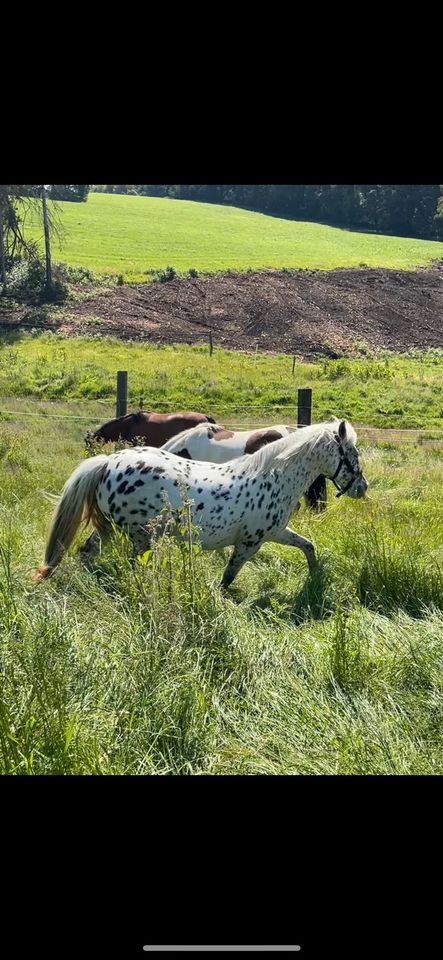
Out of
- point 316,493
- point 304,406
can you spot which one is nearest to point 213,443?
point 316,493

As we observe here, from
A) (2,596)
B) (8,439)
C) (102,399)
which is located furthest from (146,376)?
(2,596)

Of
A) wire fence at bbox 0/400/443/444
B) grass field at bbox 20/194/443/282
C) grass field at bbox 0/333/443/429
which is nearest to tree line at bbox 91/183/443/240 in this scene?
grass field at bbox 20/194/443/282

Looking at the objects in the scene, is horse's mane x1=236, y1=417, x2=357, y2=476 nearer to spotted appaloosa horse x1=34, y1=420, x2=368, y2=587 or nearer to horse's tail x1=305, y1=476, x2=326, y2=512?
spotted appaloosa horse x1=34, y1=420, x2=368, y2=587

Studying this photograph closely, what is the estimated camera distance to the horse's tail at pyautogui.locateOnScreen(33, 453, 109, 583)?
4.91 m

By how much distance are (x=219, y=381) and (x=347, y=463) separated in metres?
13.0

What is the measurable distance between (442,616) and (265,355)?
1924 centimetres

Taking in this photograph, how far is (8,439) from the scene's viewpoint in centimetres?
950

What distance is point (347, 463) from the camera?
572 centimetres

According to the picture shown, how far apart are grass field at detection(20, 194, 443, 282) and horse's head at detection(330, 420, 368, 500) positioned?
82.9ft

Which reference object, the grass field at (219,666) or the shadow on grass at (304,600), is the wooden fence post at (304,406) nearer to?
the grass field at (219,666)

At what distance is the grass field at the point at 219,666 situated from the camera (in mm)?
3064

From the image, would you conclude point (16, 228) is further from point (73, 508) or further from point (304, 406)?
point (73, 508)

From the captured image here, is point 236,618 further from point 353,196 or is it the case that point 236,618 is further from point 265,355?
point 353,196

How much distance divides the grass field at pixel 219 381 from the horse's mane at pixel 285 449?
831 centimetres
